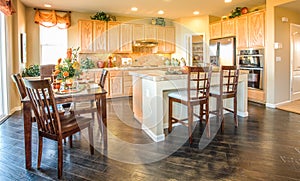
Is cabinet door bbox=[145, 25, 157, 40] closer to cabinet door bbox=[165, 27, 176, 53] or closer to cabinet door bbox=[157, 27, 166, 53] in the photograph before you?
cabinet door bbox=[157, 27, 166, 53]

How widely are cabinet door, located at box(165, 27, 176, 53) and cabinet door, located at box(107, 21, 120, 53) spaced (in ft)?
5.91

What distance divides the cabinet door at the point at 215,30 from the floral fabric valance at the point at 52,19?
171 inches

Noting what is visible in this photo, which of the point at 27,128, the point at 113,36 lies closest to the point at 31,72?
the point at 113,36

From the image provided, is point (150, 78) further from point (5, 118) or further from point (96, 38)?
point (96, 38)

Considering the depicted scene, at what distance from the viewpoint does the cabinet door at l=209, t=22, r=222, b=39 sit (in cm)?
684

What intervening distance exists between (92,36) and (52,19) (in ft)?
3.76

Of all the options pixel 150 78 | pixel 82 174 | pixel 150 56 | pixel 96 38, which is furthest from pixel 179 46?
pixel 82 174

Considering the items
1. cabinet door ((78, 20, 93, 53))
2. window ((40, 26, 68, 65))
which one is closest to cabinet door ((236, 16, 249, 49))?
cabinet door ((78, 20, 93, 53))

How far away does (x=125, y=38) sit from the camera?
7.17 m

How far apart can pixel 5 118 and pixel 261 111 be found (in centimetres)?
537

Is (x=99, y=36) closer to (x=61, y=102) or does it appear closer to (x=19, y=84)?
(x=19, y=84)

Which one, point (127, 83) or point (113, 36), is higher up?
point (113, 36)

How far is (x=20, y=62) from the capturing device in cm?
532

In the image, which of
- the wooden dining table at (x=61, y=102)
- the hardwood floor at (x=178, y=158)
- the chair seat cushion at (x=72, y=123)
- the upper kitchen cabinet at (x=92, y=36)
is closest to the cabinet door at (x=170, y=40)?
the upper kitchen cabinet at (x=92, y=36)
